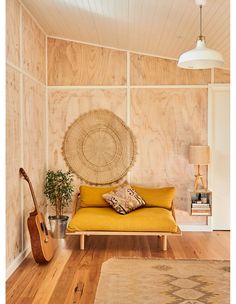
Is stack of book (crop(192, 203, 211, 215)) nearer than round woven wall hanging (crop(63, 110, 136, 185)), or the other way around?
stack of book (crop(192, 203, 211, 215))

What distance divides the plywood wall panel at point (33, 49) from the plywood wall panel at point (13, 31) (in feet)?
0.83

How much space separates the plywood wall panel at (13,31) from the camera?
397cm

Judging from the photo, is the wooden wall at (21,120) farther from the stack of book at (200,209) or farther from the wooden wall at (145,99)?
the stack of book at (200,209)

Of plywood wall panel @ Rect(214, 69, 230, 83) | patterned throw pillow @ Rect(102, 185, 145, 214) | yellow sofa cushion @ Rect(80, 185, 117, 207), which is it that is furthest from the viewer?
plywood wall panel @ Rect(214, 69, 230, 83)

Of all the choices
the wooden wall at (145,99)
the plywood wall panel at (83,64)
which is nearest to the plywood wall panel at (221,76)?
the wooden wall at (145,99)

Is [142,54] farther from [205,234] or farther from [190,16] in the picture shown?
[205,234]

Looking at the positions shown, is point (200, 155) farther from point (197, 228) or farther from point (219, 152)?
point (197, 228)

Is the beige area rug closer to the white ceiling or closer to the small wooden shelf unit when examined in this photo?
the small wooden shelf unit

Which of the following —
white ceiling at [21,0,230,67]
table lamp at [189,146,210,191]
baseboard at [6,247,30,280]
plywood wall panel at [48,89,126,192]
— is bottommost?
baseboard at [6,247,30,280]

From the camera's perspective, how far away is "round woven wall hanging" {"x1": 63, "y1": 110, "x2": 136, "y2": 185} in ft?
19.6

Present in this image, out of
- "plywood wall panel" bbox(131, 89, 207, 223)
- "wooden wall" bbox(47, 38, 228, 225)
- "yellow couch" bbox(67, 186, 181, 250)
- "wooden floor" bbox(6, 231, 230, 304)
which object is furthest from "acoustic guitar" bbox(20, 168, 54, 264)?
"plywood wall panel" bbox(131, 89, 207, 223)

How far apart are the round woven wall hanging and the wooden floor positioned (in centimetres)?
101

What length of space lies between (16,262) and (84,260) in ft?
2.51

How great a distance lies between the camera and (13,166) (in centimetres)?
412
